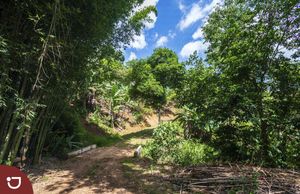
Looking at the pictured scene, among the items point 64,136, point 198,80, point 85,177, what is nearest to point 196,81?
point 198,80

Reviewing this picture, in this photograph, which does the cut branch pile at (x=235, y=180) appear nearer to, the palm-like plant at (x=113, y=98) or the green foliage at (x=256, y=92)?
the green foliage at (x=256, y=92)

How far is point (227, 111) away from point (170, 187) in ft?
6.73

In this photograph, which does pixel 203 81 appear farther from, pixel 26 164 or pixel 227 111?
pixel 26 164

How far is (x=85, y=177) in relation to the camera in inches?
199

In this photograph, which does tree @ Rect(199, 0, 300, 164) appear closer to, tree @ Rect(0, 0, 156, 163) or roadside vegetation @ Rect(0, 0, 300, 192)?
roadside vegetation @ Rect(0, 0, 300, 192)

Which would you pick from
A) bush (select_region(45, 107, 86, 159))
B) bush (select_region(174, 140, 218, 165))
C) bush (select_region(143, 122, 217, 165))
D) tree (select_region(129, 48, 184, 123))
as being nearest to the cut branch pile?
bush (select_region(174, 140, 218, 165))

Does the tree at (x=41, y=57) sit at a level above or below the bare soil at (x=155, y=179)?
above

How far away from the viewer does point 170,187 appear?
169 inches

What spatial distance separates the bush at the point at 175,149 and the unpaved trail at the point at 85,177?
854 millimetres

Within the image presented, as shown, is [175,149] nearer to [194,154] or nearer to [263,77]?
[194,154]

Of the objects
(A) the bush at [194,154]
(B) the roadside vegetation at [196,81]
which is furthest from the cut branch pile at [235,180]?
(A) the bush at [194,154]

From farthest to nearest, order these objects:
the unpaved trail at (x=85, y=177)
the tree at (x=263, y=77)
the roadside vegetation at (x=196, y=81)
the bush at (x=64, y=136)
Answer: the bush at (x=64, y=136) < the tree at (x=263, y=77) < the unpaved trail at (x=85, y=177) < the roadside vegetation at (x=196, y=81)

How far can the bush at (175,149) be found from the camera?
19.3 ft

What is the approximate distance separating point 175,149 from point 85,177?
2.42 metres
